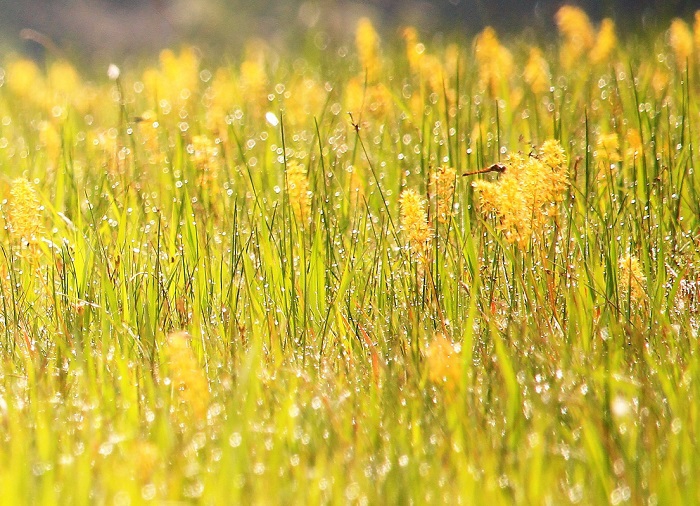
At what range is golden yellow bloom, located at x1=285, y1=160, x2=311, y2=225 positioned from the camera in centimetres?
264

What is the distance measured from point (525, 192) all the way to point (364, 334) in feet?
1.89

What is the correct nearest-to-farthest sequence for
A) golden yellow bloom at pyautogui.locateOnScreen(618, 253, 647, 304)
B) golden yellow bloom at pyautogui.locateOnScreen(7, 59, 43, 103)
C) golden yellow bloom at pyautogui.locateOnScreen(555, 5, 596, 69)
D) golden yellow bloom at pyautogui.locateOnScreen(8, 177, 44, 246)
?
golden yellow bloom at pyautogui.locateOnScreen(618, 253, 647, 304) → golden yellow bloom at pyautogui.locateOnScreen(8, 177, 44, 246) → golden yellow bloom at pyautogui.locateOnScreen(555, 5, 596, 69) → golden yellow bloom at pyautogui.locateOnScreen(7, 59, 43, 103)

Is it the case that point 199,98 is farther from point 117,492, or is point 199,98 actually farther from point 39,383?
point 117,492

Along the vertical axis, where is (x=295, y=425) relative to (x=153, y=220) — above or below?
below

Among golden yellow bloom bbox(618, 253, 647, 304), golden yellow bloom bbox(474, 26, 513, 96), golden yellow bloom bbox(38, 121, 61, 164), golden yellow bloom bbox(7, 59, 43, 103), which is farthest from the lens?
golden yellow bloom bbox(7, 59, 43, 103)

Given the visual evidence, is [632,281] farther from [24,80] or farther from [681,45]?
[24,80]

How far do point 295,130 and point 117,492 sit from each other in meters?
3.02

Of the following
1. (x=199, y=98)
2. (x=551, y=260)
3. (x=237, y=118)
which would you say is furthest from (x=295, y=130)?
(x=551, y=260)

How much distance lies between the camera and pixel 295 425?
5.73 ft

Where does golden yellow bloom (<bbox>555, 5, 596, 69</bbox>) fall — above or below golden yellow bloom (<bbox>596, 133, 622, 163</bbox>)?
above

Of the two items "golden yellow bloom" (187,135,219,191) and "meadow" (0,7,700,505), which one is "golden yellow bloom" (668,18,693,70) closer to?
"meadow" (0,7,700,505)

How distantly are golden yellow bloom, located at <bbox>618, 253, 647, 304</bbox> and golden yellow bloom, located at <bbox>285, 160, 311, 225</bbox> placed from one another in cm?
92

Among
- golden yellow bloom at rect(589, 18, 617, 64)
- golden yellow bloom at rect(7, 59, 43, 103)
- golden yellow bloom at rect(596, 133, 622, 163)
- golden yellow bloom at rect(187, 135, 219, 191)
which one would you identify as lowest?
golden yellow bloom at rect(596, 133, 622, 163)

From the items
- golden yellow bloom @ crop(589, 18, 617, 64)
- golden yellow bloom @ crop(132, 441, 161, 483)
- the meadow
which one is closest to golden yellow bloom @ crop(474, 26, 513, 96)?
the meadow
